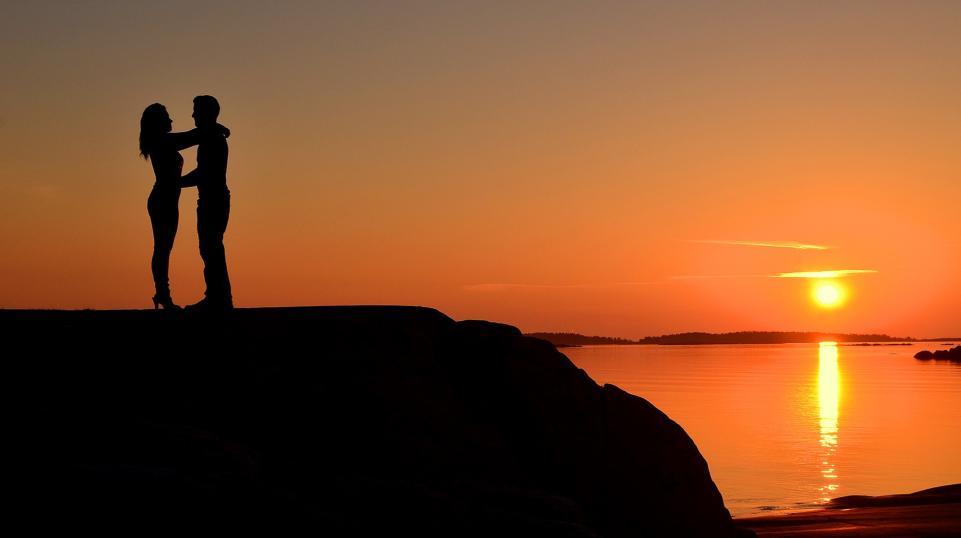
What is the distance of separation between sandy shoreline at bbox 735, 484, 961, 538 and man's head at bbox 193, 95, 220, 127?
1389cm

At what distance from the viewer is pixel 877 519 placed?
2103 centimetres

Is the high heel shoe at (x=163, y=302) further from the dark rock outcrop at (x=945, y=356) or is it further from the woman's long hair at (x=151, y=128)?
the dark rock outcrop at (x=945, y=356)

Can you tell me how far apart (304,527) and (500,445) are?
4.51m

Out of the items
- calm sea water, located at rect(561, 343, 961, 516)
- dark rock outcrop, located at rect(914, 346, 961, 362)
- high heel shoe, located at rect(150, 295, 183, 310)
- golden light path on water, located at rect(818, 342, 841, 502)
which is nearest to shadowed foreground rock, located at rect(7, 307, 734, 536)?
high heel shoe, located at rect(150, 295, 183, 310)

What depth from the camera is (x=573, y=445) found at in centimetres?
1242

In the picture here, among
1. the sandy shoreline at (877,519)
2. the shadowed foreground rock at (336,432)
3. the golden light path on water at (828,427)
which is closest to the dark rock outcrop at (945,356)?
the golden light path on water at (828,427)

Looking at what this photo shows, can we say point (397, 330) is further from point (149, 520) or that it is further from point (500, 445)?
point (149, 520)

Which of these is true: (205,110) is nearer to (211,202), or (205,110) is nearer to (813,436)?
(211,202)

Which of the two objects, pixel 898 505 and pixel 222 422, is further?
pixel 898 505

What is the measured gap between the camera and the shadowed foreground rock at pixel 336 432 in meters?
7.19

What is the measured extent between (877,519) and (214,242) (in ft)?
50.9

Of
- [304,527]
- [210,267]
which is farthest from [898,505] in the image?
[304,527]

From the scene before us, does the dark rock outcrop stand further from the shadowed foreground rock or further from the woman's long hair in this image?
the woman's long hair

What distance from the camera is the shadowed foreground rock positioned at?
7.19m
